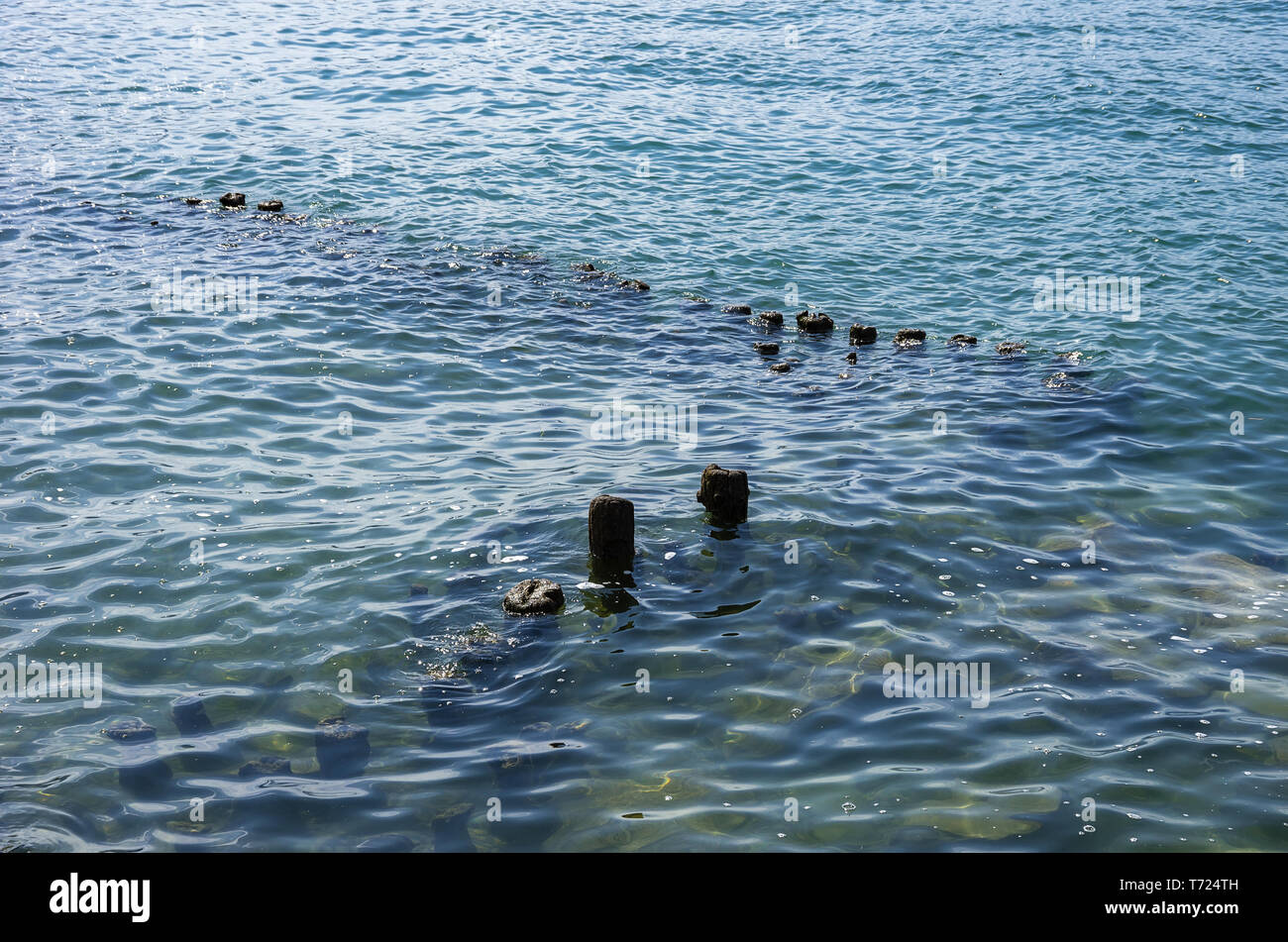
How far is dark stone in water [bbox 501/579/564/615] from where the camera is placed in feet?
28.3

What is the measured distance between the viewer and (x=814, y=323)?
15078 mm

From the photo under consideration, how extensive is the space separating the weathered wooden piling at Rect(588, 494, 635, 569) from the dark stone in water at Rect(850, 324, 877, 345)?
654cm

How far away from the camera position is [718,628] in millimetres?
8625

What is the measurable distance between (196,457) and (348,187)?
425 inches

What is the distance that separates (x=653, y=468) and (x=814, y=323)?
4.82 m

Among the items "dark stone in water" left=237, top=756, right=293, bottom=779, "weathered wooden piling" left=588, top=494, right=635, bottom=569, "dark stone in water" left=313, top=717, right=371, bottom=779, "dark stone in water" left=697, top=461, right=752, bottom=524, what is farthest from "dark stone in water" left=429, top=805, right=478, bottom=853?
"dark stone in water" left=697, top=461, right=752, bottom=524

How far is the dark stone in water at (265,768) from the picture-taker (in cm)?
704

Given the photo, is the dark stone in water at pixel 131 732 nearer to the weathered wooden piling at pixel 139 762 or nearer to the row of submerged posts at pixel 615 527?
the weathered wooden piling at pixel 139 762

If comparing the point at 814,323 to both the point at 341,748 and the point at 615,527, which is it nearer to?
the point at 615,527

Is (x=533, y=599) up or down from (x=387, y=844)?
up

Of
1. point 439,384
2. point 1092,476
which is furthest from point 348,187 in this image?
point 1092,476

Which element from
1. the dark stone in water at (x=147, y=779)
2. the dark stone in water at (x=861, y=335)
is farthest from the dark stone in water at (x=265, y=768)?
the dark stone in water at (x=861, y=335)

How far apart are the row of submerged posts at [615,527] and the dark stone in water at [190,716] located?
237 cm

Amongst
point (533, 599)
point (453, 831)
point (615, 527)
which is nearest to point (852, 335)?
point (615, 527)
